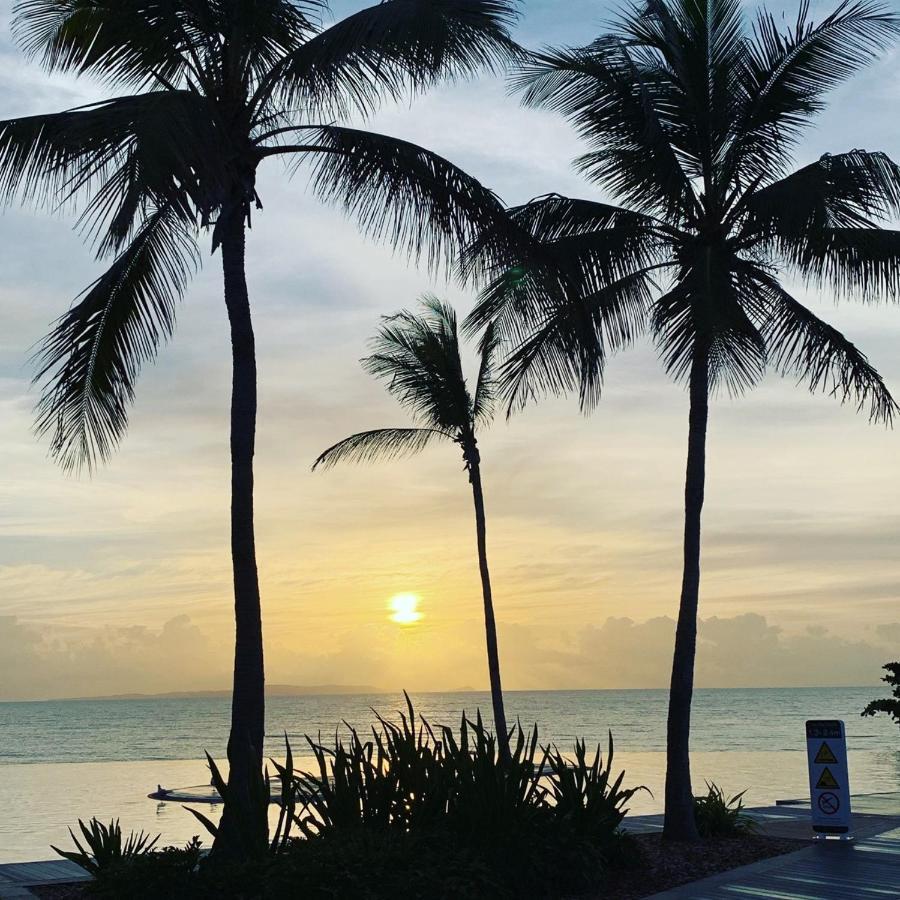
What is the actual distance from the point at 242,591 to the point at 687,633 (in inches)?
185

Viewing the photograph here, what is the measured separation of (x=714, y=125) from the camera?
1202cm

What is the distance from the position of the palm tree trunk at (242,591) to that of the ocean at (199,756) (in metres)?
Answer: 2.59

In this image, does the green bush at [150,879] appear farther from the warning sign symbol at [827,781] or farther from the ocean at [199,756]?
the warning sign symbol at [827,781]

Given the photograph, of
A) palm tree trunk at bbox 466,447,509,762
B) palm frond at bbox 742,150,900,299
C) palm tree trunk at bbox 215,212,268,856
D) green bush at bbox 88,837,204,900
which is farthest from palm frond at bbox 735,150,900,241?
palm tree trunk at bbox 466,447,509,762

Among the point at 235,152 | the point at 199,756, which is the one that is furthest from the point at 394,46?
the point at 199,756

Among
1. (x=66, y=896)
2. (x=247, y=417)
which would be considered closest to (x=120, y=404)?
(x=247, y=417)

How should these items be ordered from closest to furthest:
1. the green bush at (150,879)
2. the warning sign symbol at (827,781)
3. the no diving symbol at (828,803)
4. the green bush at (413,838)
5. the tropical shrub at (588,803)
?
1. the green bush at (413,838)
2. the green bush at (150,879)
3. the tropical shrub at (588,803)
4. the no diving symbol at (828,803)
5. the warning sign symbol at (827,781)

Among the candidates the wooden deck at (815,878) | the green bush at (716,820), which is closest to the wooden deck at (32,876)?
the wooden deck at (815,878)

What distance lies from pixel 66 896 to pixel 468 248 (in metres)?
6.41

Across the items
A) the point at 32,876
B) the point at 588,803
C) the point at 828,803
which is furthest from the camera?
the point at 828,803

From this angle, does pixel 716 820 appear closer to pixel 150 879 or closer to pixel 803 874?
pixel 803 874

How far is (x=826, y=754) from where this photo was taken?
11.8m

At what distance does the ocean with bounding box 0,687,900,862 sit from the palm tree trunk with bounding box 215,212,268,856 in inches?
102

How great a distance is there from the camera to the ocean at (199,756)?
21128 mm
